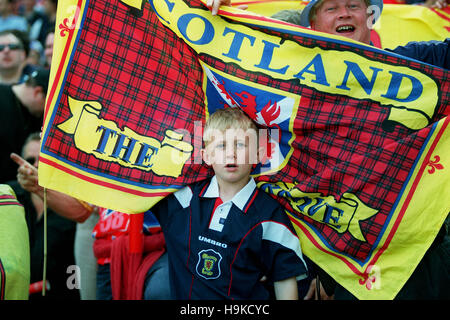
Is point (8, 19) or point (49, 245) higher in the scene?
point (8, 19)

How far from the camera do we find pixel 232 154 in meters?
2.25

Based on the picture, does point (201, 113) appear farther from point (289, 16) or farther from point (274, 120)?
point (289, 16)

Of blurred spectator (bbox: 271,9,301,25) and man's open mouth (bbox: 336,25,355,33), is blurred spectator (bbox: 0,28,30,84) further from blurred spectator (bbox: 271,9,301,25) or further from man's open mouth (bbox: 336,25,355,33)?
man's open mouth (bbox: 336,25,355,33)

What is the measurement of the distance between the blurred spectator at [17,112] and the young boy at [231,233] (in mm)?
1888

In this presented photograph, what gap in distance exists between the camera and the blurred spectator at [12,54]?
4443 millimetres

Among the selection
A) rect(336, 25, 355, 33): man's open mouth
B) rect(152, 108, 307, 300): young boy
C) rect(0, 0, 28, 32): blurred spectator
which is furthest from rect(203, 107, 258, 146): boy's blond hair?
rect(0, 0, 28, 32): blurred spectator

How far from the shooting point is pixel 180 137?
95.7 inches

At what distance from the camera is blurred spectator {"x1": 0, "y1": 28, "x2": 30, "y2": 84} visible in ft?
14.6

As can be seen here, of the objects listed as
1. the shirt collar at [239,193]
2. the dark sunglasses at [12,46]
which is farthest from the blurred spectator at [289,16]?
the dark sunglasses at [12,46]

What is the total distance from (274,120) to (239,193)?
353mm

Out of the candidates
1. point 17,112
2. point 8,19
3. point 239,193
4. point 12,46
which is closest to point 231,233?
point 239,193

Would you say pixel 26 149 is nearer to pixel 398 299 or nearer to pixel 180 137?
pixel 180 137

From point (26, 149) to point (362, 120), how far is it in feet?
7.41
